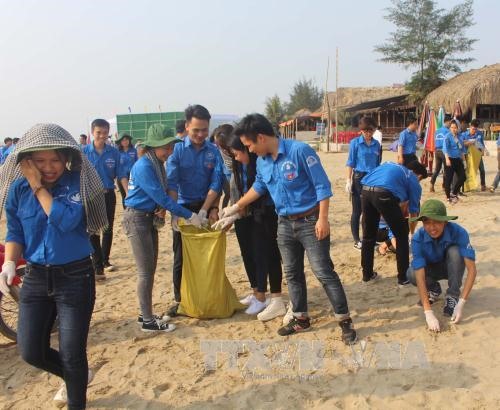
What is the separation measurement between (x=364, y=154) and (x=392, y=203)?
165 cm

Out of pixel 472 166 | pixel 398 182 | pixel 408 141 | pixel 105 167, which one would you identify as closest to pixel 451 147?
pixel 408 141

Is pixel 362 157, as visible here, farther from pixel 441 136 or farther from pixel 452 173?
pixel 441 136

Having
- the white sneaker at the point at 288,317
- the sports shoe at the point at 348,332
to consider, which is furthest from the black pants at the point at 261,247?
the sports shoe at the point at 348,332

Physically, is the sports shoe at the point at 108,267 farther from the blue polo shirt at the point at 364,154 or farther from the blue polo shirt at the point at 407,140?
the blue polo shirt at the point at 407,140

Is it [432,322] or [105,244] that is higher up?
[105,244]

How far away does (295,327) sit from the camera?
360 centimetres

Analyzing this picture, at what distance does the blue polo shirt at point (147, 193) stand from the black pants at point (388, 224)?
1761 millimetres

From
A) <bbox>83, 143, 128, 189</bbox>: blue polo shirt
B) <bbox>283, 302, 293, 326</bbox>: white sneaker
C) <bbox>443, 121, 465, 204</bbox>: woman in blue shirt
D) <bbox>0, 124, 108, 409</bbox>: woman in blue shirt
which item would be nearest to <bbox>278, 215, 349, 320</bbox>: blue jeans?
<bbox>283, 302, 293, 326</bbox>: white sneaker

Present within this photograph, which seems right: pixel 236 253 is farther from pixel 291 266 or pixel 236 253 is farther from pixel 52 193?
pixel 52 193

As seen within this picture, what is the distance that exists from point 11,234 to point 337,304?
2182 millimetres

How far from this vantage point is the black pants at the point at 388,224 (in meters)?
4.16

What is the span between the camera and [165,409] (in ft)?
8.94

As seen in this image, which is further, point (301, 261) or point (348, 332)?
point (301, 261)

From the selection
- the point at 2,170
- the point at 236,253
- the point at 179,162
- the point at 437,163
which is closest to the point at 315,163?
the point at 179,162
